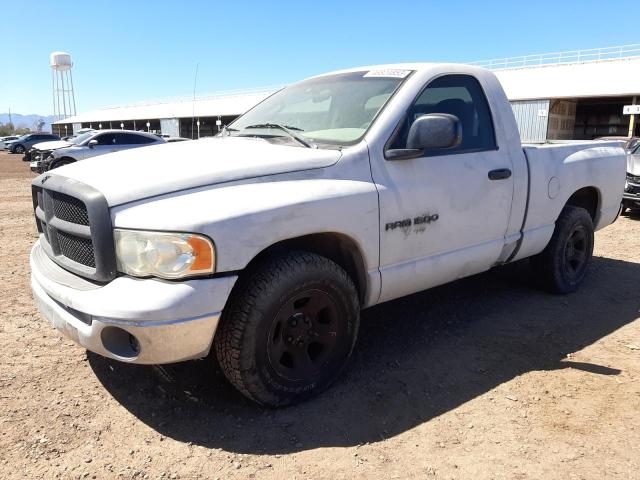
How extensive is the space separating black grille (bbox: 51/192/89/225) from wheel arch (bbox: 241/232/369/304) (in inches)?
35.7

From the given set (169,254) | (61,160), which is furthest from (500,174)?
(61,160)

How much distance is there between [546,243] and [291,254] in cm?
275

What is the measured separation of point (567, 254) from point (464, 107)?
2.02 metres

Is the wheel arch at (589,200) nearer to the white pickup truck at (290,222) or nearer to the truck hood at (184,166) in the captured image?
the white pickup truck at (290,222)

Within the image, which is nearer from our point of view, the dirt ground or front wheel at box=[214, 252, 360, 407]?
the dirt ground

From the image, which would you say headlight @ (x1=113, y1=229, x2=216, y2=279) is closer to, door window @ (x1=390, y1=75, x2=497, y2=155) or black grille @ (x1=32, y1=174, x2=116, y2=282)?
black grille @ (x1=32, y1=174, x2=116, y2=282)

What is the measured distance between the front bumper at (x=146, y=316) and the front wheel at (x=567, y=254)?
11.1ft

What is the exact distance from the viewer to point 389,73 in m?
3.72

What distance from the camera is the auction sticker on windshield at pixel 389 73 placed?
144 inches

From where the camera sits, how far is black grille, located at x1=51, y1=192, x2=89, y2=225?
9.08 feet

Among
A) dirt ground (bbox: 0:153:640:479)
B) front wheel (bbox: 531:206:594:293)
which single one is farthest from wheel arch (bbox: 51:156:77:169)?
front wheel (bbox: 531:206:594:293)

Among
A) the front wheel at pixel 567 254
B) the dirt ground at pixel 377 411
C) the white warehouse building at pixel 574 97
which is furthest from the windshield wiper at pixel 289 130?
the white warehouse building at pixel 574 97

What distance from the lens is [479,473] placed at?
251 centimetres

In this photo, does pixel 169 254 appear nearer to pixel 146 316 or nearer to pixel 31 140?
pixel 146 316
